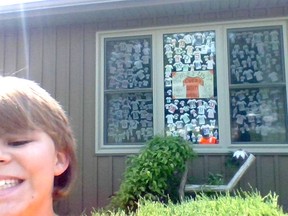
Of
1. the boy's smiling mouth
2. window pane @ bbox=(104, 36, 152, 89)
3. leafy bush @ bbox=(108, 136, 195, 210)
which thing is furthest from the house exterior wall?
the boy's smiling mouth

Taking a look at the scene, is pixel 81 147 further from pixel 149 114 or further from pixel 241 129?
pixel 241 129

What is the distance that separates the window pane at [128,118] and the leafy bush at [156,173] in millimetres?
741

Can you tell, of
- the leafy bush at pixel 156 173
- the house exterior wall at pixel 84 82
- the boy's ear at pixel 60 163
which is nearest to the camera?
the boy's ear at pixel 60 163

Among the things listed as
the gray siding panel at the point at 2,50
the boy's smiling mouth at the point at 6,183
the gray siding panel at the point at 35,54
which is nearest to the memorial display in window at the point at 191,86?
the gray siding panel at the point at 35,54

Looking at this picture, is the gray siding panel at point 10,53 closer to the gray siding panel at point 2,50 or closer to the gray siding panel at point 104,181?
the gray siding panel at point 2,50

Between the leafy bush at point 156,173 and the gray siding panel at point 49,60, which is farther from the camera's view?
the gray siding panel at point 49,60

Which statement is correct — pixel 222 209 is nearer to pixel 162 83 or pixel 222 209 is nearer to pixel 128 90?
pixel 162 83

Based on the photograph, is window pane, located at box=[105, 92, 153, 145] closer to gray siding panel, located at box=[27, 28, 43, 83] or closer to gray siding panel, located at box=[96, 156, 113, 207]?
gray siding panel, located at box=[96, 156, 113, 207]

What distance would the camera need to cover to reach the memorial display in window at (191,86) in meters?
5.48

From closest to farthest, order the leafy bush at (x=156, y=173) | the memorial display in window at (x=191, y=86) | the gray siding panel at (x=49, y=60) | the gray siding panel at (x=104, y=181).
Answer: the leafy bush at (x=156, y=173), the memorial display in window at (x=191, y=86), the gray siding panel at (x=104, y=181), the gray siding panel at (x=49, y=60)

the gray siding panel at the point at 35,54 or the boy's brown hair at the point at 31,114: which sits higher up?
the gray siding panel at the point at 35,54

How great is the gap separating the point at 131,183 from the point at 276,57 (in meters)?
2.76

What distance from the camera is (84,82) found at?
19.4ft

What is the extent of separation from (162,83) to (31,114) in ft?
14.9
